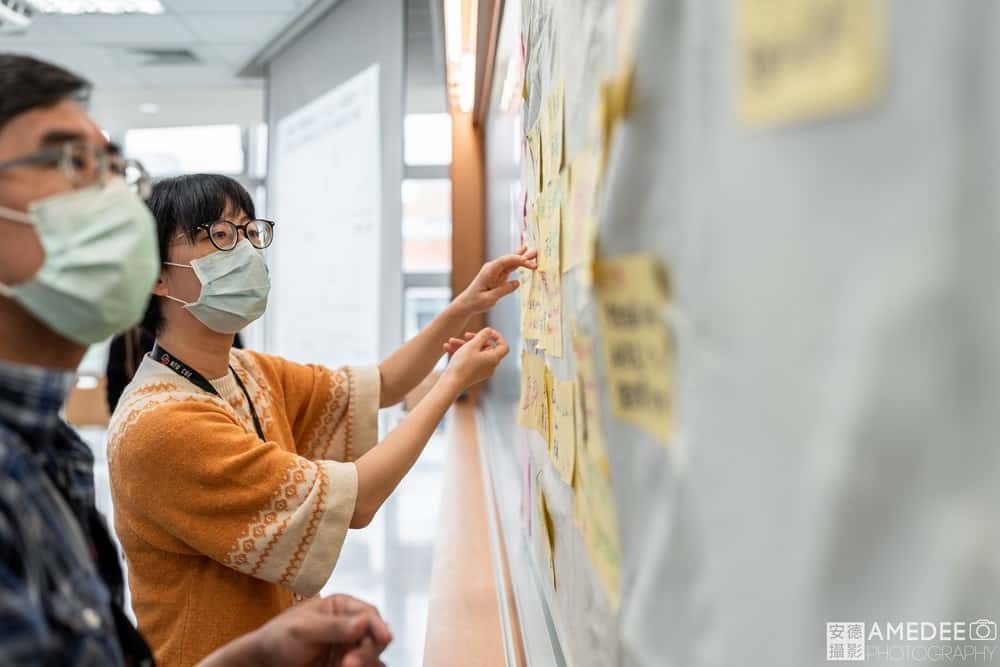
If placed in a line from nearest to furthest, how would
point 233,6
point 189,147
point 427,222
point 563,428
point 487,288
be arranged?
1. point 563,428
2. point 487,288
3. point 233,6
4. point 427,222
5. point 189,147

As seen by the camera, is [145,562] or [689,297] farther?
[145,562]

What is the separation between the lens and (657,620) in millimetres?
411

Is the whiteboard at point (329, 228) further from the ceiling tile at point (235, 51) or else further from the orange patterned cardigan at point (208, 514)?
the orange patterned cardigan at point (208, 514)

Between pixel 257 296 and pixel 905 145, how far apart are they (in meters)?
1.04

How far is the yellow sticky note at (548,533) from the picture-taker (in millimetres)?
972

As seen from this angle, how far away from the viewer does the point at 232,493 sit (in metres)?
0.94

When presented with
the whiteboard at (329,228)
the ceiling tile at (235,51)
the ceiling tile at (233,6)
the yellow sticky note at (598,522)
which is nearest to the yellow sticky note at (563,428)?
the yellow sticky note at (598,522)

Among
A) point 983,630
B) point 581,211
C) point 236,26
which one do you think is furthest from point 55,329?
point 236,26

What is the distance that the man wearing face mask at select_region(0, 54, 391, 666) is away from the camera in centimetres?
54

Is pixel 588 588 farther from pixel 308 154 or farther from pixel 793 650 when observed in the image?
pixel 308 154

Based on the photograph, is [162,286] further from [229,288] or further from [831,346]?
[831,346]

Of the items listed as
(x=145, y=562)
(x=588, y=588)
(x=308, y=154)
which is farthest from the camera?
(x=308, y=154)

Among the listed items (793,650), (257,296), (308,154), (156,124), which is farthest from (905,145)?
(156,124)

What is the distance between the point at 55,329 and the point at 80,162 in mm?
146
